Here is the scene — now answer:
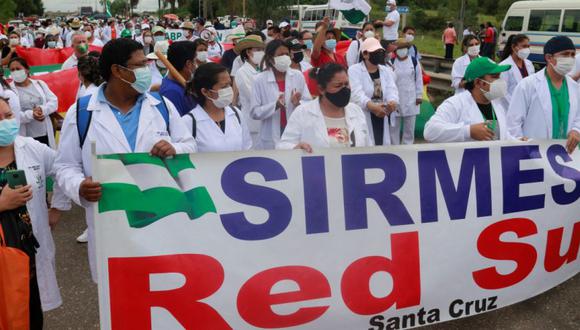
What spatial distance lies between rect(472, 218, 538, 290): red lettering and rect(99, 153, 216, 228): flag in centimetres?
179

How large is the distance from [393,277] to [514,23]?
2521 cm

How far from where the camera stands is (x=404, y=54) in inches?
317

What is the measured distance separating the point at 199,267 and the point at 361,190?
1064 mm

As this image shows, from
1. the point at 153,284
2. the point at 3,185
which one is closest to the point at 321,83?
the point at 153,284

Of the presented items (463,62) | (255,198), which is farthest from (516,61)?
(255,198)

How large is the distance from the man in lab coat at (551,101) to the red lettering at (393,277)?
201 cm

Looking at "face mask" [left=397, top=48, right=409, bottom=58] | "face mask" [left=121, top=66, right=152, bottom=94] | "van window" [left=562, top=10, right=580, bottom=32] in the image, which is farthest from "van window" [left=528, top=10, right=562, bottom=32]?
"face mask" [left=121, top=66, right=152, bottom=94]

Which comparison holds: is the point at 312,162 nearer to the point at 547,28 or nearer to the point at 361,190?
the point at 361,190

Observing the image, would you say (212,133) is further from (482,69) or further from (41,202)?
(482,69)

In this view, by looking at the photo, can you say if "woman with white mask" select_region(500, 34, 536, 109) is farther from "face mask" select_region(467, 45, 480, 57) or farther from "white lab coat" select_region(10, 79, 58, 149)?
"white lab coat" select_region(10, 79, 58, 149)

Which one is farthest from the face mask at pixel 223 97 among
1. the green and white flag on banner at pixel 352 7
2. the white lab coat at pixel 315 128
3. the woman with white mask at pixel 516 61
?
the green and white flag on banner at pixel 352 7

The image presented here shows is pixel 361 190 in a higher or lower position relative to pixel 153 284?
higher

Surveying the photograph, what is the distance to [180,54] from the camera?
17.0ft

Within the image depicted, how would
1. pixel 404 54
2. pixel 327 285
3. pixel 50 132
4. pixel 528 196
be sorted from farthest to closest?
pixel 404 54
pixel 50 132
pixel 528 196
pixel 327 285
